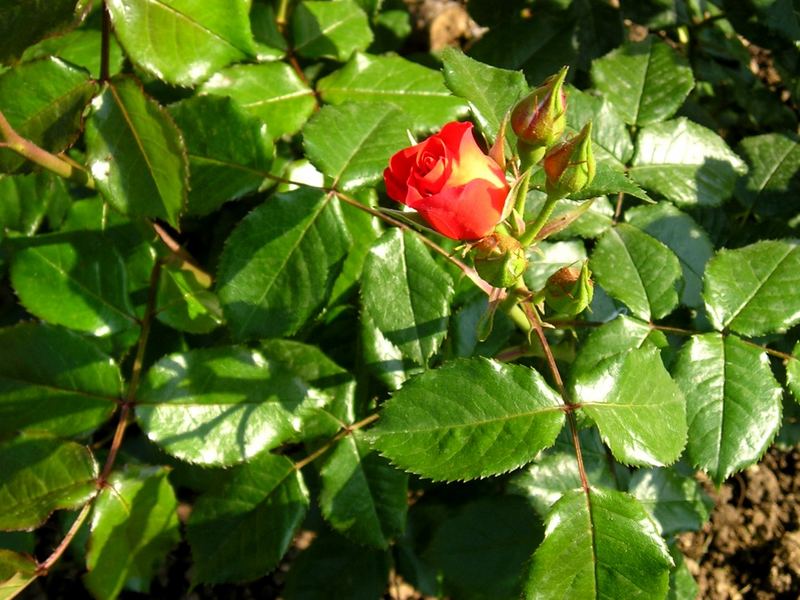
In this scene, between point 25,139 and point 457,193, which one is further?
point 25,139

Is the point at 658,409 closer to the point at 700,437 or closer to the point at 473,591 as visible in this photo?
the point at 700,437

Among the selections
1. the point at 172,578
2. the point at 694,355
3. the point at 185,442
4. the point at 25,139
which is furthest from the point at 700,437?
the point at 172,578

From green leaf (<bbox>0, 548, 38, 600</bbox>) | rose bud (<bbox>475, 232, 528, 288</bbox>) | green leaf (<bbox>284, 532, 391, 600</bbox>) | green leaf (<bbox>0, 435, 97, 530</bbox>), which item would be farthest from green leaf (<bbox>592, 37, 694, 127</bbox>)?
green leaf (<bbox>0, 548, 38, 600</bbox>)

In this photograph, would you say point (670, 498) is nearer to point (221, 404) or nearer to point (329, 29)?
point (221, 404)

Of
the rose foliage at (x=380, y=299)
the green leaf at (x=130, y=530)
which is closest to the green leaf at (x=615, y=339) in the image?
the rose foliage at (x=380, y=299)

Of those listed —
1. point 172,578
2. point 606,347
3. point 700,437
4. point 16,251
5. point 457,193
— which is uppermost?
point 457,193

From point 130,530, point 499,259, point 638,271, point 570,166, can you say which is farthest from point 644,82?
point 130,530
